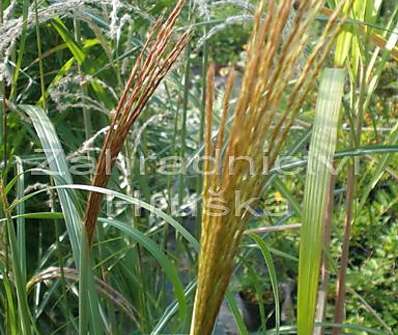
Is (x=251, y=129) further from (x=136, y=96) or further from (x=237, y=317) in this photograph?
(x=237, y=317)

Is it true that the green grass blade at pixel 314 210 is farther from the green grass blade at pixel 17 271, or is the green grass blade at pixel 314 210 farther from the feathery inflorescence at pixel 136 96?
the green grass blade at pixel 17 271

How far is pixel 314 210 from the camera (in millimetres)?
500

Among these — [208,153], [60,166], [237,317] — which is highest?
[208,153]

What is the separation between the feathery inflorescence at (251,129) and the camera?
0.42 meters

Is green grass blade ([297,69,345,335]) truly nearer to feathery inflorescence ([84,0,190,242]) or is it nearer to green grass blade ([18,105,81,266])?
feathery inflorescence ([84,0,190,242])

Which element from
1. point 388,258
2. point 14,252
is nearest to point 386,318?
point 388,258

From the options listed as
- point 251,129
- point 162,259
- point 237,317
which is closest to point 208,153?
point 251,129

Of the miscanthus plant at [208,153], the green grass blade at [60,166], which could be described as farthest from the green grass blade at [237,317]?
the green grass blade at [60,166]

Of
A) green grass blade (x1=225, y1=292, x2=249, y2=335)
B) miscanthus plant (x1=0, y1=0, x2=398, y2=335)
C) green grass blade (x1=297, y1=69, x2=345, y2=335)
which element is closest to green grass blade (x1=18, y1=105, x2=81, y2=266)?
miscanthus plant (x1=0, y1=0, x2=398, y2=335)

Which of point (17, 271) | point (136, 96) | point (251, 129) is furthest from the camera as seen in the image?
point (17, 271)

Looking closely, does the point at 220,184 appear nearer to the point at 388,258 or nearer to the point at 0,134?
the point at 0,134

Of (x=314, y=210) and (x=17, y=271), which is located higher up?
(x=314, y=210)

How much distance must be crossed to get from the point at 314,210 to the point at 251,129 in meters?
0.10

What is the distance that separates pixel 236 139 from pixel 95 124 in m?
1.30
